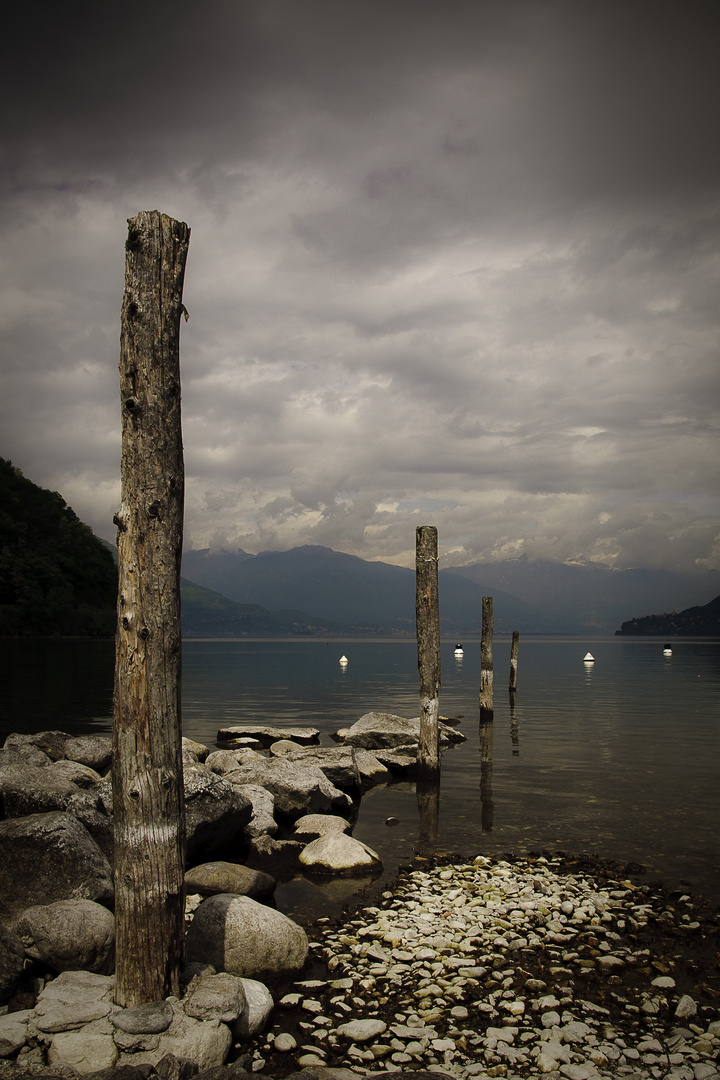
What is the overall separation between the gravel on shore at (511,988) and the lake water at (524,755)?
1.52 metres

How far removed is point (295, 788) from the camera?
14430 millimetres

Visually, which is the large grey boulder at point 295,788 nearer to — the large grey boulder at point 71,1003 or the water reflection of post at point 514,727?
the large grey boulder at point 71,1003

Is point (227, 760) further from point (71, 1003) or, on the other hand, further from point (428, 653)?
point (71, 1003)

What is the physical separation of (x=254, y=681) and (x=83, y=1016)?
5134 cm

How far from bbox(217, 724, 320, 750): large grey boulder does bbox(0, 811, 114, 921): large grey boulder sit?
52.2 ft

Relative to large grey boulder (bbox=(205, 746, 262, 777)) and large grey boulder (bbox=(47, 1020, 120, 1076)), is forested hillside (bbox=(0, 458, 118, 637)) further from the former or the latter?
large grey boulder (bbox=(47, 1020, 120, 1076))

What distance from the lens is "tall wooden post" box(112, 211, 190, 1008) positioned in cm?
620

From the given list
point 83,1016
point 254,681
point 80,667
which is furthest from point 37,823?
point 80,667

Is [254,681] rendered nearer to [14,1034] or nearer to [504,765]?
[504,765]

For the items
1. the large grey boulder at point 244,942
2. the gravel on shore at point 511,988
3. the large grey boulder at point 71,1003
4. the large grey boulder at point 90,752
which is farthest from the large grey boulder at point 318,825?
the large grey boulder at point 90,752

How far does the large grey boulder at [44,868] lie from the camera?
7.78 m

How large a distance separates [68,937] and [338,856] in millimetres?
5196

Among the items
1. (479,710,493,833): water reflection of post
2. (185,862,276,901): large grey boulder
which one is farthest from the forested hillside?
(185,862,276,901): large grey boulder

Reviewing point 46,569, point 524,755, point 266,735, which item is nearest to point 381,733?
point 266,735
